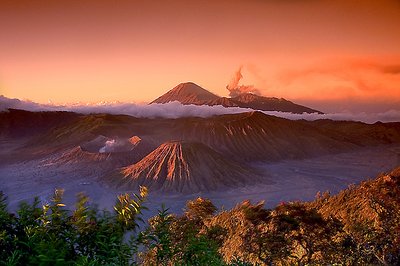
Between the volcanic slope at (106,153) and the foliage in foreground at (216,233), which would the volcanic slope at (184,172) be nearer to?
the volcanic slope at (106,153)

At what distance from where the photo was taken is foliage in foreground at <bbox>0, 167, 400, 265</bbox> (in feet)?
8.28

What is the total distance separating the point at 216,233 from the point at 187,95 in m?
152

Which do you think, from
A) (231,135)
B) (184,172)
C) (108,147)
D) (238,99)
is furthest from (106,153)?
(238,99)

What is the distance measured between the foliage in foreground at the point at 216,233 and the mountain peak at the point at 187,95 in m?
141

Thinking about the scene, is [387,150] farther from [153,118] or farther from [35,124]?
[35,124]

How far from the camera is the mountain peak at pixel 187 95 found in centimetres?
15638

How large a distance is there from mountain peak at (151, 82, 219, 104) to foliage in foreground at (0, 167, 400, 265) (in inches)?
5548

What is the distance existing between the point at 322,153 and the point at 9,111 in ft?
350

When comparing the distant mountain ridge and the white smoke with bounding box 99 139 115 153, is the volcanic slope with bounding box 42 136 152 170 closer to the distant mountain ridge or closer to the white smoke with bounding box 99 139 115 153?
the white smoke with bounding box 99 139 115 153

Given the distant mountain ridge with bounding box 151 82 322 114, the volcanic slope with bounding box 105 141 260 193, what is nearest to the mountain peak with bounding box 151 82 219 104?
the distant mountain ridge with bounding box 151 82 322 114

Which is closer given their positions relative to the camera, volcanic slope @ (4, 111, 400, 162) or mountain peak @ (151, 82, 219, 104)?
volcanic slope @ (4, 111, 400, 162)

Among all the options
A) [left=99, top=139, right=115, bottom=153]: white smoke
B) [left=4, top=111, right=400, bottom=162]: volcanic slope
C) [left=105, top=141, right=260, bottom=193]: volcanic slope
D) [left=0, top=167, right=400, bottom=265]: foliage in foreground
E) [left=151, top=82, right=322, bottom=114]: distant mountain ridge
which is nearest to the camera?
[left=0, top=167, right=400, bottom=265]: foliage in foreground

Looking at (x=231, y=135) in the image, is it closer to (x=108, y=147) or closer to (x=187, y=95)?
(x=108, y=147)

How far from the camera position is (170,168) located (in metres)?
62.0
